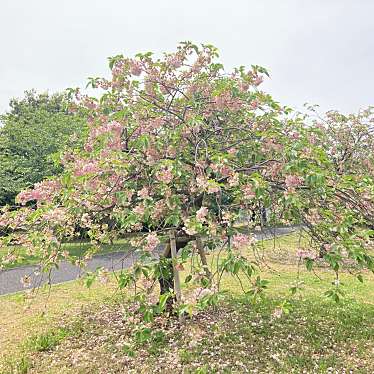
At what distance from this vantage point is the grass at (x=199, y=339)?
3496 millimetres

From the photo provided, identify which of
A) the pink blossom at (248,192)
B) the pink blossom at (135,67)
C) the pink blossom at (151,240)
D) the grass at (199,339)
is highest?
the pink blossom at (135,67)

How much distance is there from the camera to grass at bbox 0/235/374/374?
11.5 ft

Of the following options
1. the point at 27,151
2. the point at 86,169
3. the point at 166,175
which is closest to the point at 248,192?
the point at 166,175

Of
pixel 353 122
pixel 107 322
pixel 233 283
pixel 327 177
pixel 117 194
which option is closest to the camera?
pixel 117 194

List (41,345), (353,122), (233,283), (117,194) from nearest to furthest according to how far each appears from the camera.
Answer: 1. (117,194)
2. (41,345)
3. (233,283)
4. (353,122)

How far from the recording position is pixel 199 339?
3.85 m

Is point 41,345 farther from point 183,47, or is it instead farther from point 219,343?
point 183,47

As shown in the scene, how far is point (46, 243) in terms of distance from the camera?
3.55m

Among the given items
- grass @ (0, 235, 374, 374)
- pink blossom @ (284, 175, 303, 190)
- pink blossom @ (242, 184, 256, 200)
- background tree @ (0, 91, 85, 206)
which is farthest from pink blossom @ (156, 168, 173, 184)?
background tree @ (0, 91, 85, 206)

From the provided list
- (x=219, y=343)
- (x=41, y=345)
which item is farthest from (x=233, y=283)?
(x=41, y=345)

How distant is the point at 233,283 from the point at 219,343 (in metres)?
3.27

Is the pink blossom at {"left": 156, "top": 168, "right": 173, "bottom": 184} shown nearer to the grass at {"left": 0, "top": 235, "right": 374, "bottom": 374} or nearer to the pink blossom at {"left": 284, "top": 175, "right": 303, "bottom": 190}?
the pink blossom at {"left": 284, "top": 175, "right": 303, "bottom": 190}

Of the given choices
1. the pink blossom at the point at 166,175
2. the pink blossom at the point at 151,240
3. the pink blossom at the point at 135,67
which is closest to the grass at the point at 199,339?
the pink blossom at the point at 151,240

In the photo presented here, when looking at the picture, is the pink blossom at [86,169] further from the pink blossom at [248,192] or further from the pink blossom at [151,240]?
the pink blossom at [248,192]
